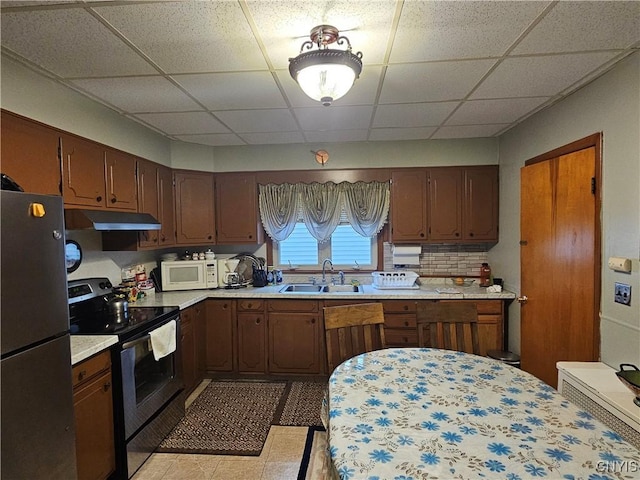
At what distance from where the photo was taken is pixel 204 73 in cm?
196

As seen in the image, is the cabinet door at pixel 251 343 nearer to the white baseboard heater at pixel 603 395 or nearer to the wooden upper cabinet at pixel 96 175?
the wooden upper cabinet at pixel 96 175

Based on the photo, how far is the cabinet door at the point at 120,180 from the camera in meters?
2.56

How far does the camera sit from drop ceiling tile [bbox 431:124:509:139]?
122 inches

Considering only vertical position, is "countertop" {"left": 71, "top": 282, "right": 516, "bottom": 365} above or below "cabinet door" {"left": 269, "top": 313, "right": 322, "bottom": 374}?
above

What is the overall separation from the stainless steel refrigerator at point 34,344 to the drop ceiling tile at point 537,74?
2.41m

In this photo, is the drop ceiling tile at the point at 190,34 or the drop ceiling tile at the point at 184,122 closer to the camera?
the drop ceiling tile at the point at 190,34

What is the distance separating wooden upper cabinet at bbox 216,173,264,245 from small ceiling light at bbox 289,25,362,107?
2.18 metres

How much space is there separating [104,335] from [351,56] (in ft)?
6.61

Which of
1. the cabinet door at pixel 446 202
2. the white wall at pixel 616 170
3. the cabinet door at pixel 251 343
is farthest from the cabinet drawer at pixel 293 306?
the white wall at pixel 616 170

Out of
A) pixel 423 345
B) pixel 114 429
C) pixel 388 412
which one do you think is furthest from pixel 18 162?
pixel 423 345

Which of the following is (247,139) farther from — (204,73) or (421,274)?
(421,274)

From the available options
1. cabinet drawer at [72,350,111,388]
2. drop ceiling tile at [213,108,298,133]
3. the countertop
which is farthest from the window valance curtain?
cabinet drawer at [72,350,111,388]

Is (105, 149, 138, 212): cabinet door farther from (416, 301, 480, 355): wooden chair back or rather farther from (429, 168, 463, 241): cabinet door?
(429, 168, 463, 241): cabinet door

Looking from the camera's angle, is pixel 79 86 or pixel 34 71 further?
pixel 79 86
